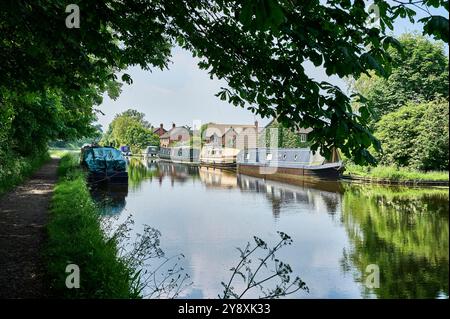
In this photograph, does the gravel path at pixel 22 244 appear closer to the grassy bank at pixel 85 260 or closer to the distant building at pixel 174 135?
the grassy bank at pixel 85 260

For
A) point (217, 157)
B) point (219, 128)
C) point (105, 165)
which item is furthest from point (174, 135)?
point (105, 165)

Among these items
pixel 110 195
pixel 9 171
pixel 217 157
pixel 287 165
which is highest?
pixel 217 157

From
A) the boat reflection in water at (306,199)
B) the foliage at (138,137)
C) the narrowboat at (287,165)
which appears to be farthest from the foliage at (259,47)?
the foliage at (138,137)

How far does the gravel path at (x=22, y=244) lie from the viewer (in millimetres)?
5035

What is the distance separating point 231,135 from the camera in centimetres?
6662

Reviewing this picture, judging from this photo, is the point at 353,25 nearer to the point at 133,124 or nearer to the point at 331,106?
the point at 331,106

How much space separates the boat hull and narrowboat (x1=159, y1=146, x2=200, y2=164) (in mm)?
14039

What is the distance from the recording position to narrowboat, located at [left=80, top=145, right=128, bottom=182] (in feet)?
72.4

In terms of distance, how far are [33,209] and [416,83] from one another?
8.86 metres

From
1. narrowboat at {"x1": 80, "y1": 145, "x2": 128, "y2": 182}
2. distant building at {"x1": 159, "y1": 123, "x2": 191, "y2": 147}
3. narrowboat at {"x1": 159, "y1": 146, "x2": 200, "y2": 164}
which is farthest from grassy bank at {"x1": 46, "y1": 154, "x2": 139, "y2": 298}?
distant building at {"x1": 159, "y1": 123, "x2": 191, "y2": 147}

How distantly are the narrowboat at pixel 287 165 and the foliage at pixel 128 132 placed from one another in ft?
41.7

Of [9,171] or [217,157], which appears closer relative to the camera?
[9,171]

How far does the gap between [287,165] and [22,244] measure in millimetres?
27810

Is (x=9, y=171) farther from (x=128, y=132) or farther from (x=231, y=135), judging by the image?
(x=231, y=135)
